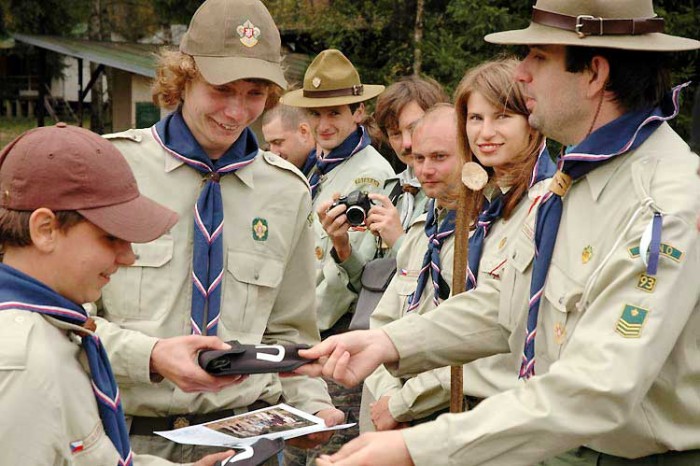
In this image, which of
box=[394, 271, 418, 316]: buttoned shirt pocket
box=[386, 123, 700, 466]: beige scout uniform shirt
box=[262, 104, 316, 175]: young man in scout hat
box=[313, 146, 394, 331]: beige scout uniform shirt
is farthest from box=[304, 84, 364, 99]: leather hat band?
box=[386, 123, 700, 466]: beige scout uniform shirt

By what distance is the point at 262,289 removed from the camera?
427cm

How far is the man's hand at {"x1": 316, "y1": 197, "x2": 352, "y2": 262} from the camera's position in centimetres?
592

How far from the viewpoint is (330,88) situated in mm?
7180

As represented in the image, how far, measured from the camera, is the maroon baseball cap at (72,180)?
9.84 feet

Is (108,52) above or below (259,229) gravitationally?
below

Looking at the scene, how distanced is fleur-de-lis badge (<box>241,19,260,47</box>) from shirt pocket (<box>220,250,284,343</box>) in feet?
2.70

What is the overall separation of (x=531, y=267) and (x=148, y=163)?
155 cm

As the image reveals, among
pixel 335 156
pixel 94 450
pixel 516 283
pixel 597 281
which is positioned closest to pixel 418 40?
pixel 335 156

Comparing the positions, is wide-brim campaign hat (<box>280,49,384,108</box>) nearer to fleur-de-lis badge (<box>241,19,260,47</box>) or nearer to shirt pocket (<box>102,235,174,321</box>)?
fleur-de-lis badge (<box>241,19,260,47</box>)

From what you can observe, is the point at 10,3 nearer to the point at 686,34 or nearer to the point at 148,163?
the point at 686,34

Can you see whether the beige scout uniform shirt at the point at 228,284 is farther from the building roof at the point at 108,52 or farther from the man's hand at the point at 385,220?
the building roof at the point at 108,52

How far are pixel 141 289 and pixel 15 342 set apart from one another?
1206 mm

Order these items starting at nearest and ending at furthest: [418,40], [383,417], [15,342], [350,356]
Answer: [15,342]
[350,356]
[383,417]
[418,40]

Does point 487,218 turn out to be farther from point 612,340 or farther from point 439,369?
point 612,340
